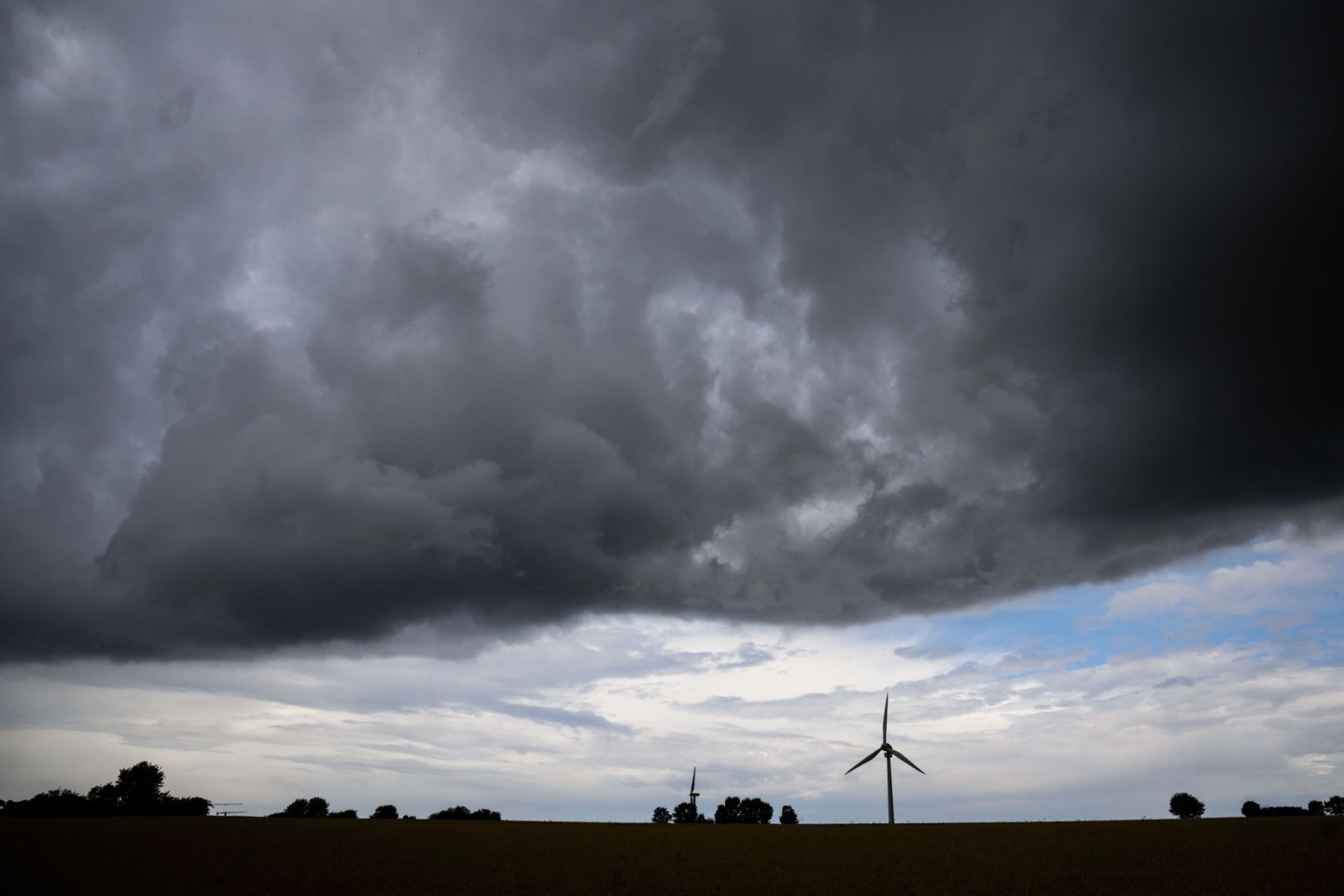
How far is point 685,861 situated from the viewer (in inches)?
3012

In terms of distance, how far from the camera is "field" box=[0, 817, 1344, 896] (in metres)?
58.8

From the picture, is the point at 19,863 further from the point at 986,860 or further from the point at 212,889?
the point at 986,860

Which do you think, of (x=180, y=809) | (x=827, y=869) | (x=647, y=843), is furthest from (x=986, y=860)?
(x=180, y=809)

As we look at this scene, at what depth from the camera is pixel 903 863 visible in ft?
242

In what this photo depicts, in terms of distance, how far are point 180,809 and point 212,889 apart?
169140 mm

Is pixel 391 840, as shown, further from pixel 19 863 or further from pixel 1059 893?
pixel 1059 893

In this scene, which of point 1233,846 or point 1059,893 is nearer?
point 1059,893

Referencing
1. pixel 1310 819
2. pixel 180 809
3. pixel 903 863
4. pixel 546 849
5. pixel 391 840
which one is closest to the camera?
pixel 903 863

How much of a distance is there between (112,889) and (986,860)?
6494cm

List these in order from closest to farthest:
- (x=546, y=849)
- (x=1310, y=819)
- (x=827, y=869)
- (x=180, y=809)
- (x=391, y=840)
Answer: (x=827, y=869) < (x=546, y=849) < (x=391, y=840) < (x=1310, y=819) < (x=180, y=809)

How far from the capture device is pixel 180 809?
195500 mm

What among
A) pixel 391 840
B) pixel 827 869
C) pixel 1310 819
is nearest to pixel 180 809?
pixel 391 840

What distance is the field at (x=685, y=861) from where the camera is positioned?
58781 mm

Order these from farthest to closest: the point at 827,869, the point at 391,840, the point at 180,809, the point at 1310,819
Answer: the point at 180,809, the point at 1310,819, the point at 391,840, the point at 827,869
